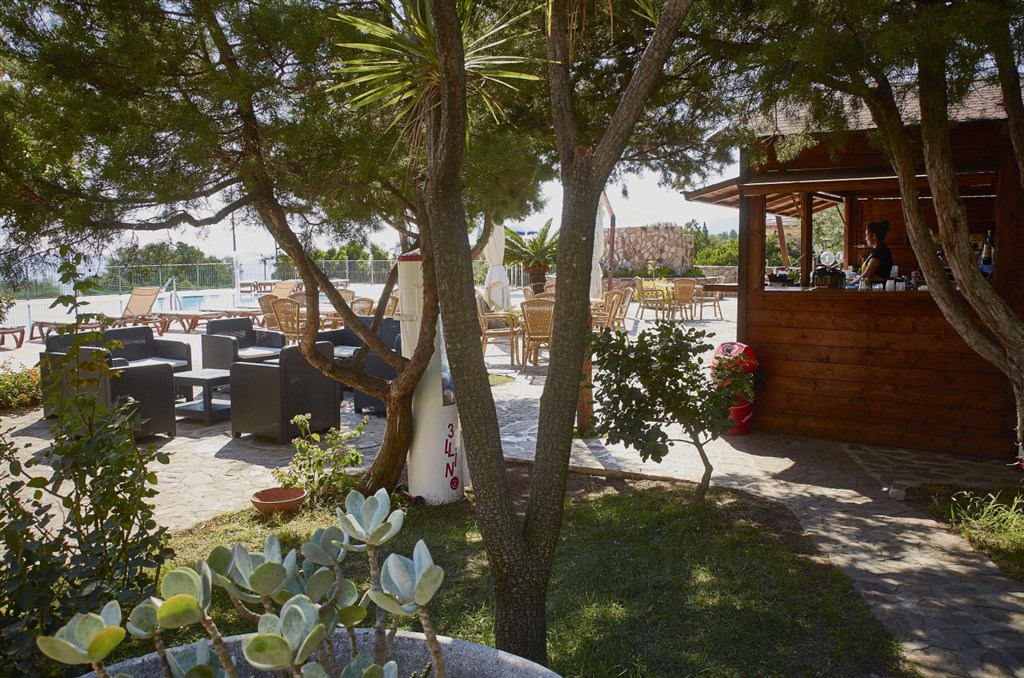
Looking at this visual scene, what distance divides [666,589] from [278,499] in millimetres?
2676

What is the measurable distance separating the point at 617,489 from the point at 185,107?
3875 mm

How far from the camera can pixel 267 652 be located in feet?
3.21

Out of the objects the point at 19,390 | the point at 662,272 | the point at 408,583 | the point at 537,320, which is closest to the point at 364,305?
the point at 537,320

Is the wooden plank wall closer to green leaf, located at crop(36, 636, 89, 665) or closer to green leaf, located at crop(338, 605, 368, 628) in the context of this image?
green leaf, located at crop(338, 605, 368, 628)

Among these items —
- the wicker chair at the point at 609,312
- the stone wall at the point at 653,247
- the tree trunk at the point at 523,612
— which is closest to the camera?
the tree trunk at the point at 523,612

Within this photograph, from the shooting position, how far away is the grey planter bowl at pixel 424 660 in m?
1.50

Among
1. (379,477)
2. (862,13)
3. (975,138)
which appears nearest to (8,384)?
(379,477)

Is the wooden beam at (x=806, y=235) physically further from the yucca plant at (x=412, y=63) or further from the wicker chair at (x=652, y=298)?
the wicker chair at (x=652, y=298)

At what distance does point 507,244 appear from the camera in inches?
848

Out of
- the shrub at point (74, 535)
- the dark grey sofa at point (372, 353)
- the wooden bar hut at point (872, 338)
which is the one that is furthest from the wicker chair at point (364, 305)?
the shrub at point (74, 535)

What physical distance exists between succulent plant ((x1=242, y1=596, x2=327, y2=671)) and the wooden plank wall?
22.3ft

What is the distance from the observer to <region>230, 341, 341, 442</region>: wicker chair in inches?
283

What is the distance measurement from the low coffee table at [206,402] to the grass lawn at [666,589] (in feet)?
10.8

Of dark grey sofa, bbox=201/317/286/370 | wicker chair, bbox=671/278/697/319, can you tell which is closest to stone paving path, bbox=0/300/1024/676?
dark grey sofa, bbox=201/317/286/370
